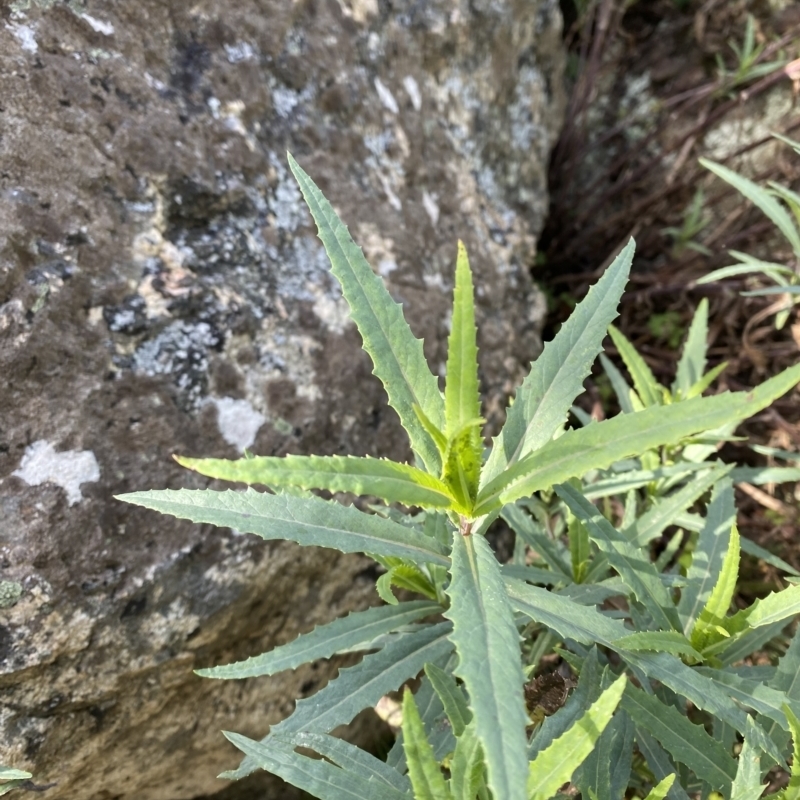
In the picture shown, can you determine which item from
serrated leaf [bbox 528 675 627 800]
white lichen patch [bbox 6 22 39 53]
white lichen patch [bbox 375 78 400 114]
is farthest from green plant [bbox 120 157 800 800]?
white lichen patch [bbox 375 78 400 114]

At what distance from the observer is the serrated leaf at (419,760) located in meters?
0.78

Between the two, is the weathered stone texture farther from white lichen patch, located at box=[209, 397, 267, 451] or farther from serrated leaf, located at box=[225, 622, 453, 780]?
serrated leaf, located at box=[225, 622, 453, 780]

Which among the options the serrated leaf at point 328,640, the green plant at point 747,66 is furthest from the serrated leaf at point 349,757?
the green plant at point 747,66

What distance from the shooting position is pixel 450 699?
3.25 feet

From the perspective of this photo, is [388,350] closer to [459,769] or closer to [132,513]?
[459,769]

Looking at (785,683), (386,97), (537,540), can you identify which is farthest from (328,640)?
(386,97)

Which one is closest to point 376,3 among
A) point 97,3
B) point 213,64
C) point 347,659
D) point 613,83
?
point 213,64

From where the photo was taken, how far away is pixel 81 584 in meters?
1.19

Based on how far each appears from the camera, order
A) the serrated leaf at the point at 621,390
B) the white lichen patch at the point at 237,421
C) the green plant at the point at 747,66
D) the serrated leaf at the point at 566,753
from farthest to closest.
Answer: the green plant at the point at 747,66
the serrated leaf at the point at 621,390
the white lichen patch at the point at 237,421
the serrated leaf at the point at 566,753

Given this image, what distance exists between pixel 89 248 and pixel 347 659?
3.81ft

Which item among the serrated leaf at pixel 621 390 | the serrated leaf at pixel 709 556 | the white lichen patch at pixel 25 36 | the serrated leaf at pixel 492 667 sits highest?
the white lichen patch at pixel 25 36

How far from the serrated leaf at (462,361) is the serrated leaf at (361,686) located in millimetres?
477

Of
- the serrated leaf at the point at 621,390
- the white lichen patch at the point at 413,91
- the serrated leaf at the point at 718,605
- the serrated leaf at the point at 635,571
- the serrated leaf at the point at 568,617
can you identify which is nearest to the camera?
the serrated leaf at the point at 568,617

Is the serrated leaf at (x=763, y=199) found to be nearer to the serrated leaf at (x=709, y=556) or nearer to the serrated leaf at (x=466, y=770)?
the serrated leaf at (x=709, y=556)
